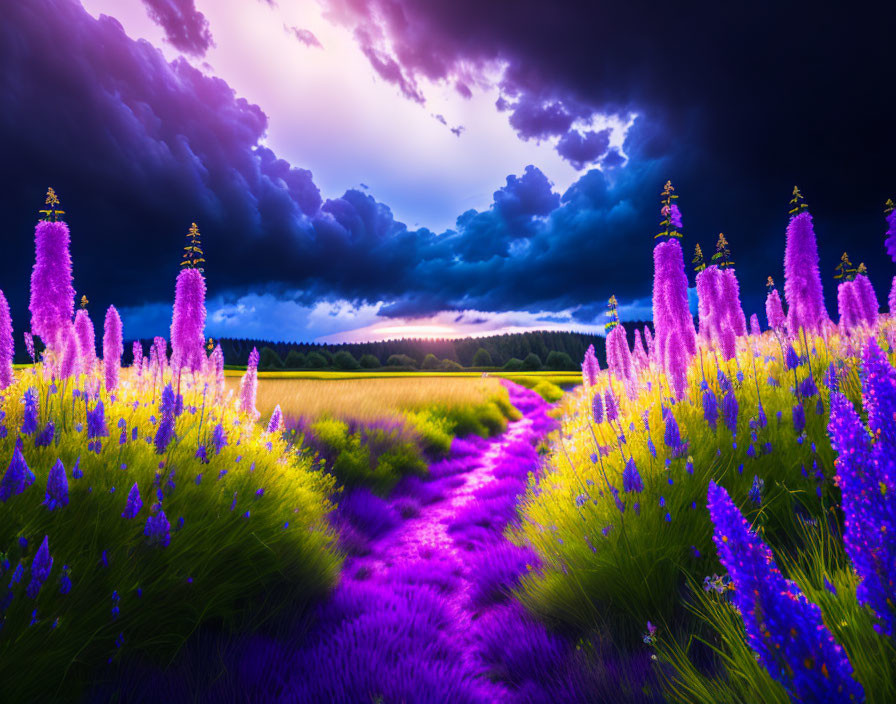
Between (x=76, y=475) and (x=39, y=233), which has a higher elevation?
(x=39, y=233)

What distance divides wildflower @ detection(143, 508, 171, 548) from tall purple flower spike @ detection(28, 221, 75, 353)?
3.27 m

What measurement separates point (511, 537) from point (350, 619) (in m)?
2.10

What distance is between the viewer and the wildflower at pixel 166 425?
3.29 meters

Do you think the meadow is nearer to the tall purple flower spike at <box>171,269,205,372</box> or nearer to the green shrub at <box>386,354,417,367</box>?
the tall purple flower spike at <box>171,269,205,372</box>

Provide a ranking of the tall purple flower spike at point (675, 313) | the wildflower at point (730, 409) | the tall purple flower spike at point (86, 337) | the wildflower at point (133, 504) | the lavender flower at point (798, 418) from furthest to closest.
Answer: the tall purple flower spike at point (86, 337), the tall purple flower spike at point (675, 313), the wildflower at point (730, 409), the lavender flower at point (798, 418), the wildflower at point (133, 504)

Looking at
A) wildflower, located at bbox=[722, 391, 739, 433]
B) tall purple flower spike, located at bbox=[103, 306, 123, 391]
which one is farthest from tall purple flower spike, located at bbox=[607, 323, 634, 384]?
tall purple flower spike, located at bbox=[103, 306, 123, 391]

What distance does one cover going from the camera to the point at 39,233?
440 cm

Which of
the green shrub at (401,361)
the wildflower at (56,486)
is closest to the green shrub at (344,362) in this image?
the green shrub at (401,361)

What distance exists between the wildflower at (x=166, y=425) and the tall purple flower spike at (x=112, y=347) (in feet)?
10.9

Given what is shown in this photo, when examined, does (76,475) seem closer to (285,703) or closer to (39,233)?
(285,703)

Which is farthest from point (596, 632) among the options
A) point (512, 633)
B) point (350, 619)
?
point (350, 619)

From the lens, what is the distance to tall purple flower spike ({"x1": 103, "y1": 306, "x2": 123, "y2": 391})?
585 cm

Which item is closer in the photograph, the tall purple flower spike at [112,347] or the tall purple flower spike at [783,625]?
the tall purple flower spike at [783,625]

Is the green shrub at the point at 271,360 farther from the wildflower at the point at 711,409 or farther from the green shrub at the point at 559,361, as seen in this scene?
the wildflower at the point at 711,409
